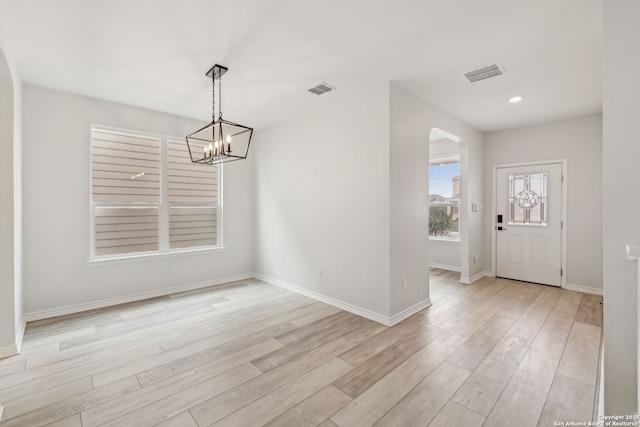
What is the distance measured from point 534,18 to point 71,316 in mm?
5630

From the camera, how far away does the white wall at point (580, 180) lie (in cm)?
443

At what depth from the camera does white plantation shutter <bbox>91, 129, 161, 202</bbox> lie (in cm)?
396

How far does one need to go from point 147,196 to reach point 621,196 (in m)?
5.09

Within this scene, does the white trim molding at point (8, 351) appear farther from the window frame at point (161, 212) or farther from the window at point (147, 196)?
the window at point (147, 196)

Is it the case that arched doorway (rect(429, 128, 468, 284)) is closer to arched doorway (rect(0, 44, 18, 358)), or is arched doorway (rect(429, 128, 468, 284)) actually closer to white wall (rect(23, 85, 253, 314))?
white wall (rect(23, 85, 253, 314))

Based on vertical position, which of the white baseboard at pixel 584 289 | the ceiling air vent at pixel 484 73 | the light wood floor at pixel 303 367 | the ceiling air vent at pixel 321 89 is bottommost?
the light wood floor at pixel 303 367

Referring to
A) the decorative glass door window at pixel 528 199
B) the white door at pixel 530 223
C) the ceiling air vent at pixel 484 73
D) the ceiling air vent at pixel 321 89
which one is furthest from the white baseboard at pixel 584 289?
the ceiling air vent at pixel 321 89

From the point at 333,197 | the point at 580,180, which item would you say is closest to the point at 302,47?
the point at 333,197

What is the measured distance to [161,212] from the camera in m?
4.50

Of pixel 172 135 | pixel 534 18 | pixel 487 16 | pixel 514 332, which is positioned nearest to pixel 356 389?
pixel 514 332

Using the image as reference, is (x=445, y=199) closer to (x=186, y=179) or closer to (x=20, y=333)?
(x=186, y=179)

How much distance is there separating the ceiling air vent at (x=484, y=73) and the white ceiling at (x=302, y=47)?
91 millimetres

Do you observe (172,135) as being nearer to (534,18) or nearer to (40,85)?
(40,85)

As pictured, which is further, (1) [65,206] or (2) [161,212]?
(2) [161,212]
